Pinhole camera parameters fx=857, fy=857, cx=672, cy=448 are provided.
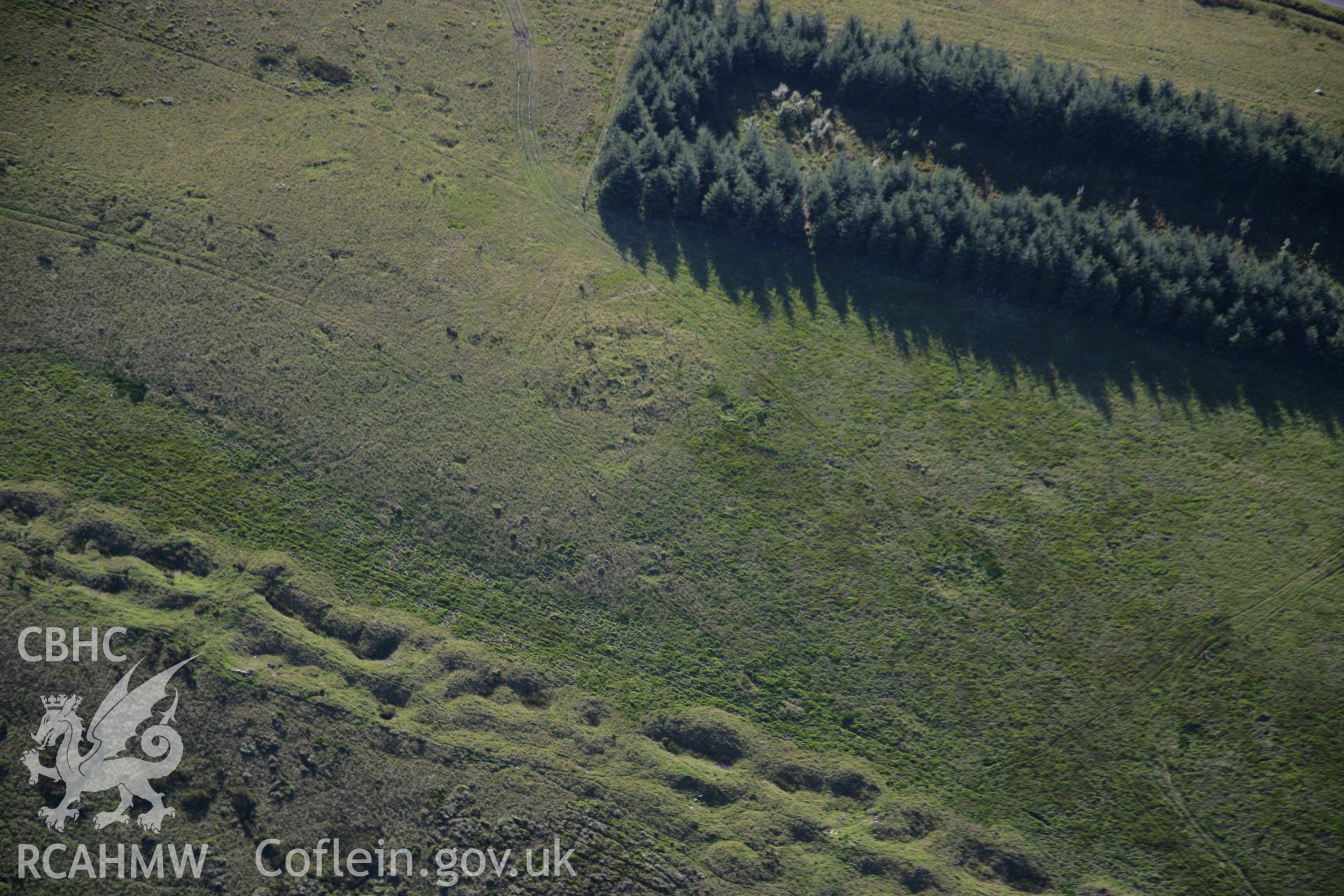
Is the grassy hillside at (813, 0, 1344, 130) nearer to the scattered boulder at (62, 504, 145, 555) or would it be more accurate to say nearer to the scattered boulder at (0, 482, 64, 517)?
the scattered boulder at (62, 504, 145, 555)

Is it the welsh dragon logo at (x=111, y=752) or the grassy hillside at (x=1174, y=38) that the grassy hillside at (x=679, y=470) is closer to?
the grassy hillside at (x=1174, y=38)

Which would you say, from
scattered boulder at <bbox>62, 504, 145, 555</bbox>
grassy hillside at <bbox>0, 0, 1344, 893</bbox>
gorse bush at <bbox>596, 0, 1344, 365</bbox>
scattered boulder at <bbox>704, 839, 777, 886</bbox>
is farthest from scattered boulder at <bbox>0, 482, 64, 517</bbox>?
scattered boulder at <bbox>704, 839, 777, 886</bbox>

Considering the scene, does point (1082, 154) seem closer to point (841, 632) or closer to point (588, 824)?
point (841, 632)

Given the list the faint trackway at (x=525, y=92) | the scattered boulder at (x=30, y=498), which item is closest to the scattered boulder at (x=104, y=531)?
the scattered boulder at (x=30, y=498)

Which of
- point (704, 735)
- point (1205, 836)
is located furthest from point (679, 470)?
point (1205, 836)

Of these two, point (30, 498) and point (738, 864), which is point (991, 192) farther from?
point (30, 498)
